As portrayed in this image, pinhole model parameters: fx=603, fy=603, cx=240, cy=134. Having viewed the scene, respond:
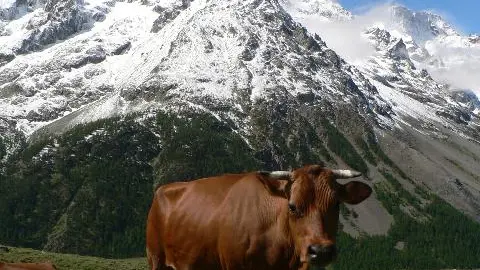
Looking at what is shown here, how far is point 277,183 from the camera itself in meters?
12.8

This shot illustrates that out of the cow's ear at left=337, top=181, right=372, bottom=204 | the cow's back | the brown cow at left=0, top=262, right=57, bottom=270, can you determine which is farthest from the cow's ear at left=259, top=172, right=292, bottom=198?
the brown cow at left=0, top=262, right=57, bottom=270

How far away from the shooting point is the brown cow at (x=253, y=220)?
37.1 feet

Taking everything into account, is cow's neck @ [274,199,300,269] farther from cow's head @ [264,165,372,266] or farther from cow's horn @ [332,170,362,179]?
cow's horn @ [332,170,362,179]

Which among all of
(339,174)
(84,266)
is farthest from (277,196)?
(84,266)

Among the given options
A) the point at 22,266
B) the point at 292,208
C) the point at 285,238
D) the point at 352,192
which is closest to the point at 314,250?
the point at 292,208

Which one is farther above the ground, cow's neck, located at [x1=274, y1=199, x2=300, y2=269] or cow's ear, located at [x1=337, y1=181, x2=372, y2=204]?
cow's ear, located at [x1=337, y1=181, x2=372, y2=204]

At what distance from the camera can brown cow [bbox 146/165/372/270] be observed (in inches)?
445

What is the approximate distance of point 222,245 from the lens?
13.1 meters

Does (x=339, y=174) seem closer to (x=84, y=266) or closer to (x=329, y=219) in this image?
(x=329, y=219)

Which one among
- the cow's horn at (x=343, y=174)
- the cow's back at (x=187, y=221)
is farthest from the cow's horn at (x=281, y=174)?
the cow's back at (x=187, y=221)

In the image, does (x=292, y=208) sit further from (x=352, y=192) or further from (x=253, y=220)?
(x=253, y=220)

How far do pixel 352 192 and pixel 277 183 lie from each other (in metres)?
1.67

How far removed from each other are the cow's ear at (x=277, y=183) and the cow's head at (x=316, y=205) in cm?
3

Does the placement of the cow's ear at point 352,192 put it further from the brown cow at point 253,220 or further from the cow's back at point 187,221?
the cow's back at point 187,221
